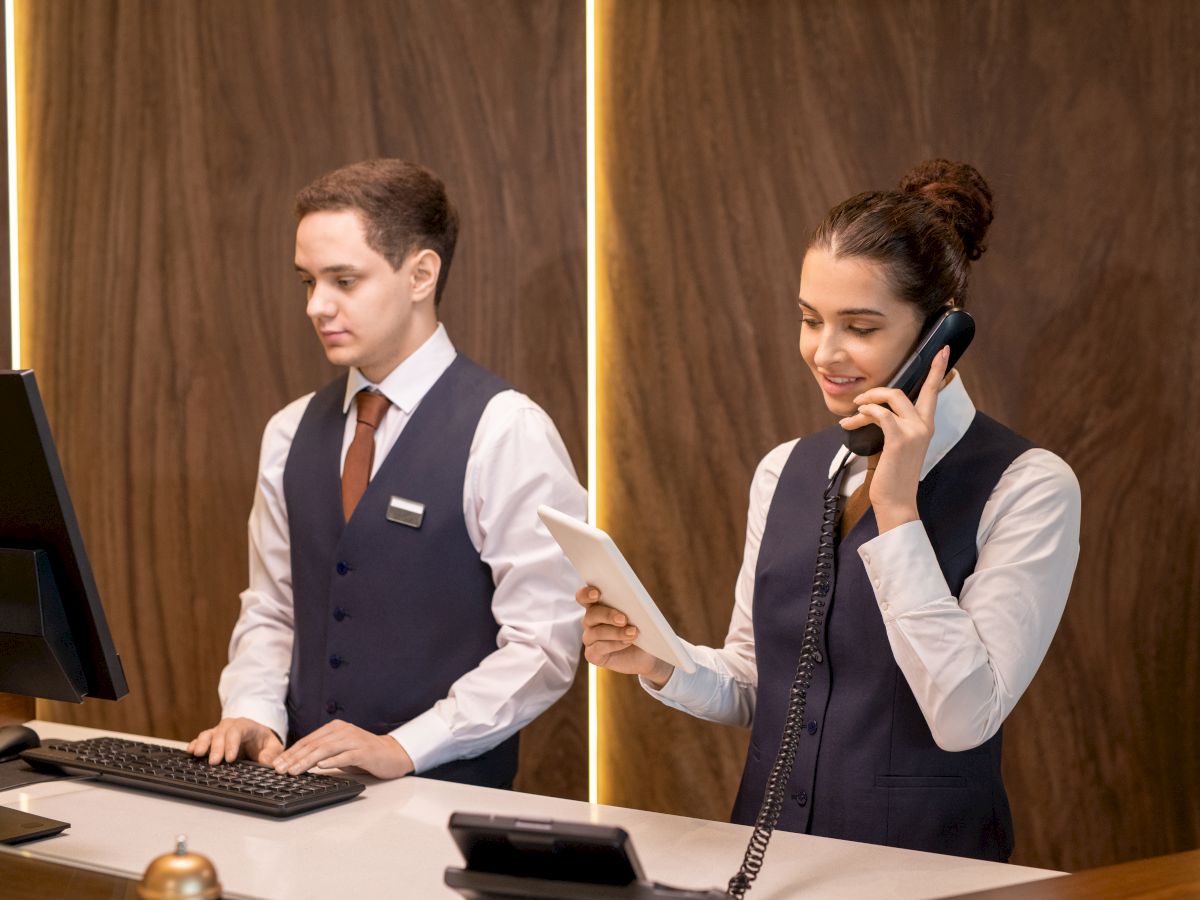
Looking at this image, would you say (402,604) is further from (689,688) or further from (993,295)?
(993,295)

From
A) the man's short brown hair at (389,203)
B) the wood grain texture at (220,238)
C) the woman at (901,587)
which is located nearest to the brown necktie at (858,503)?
the woman at (901,587)

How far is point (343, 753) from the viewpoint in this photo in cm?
209

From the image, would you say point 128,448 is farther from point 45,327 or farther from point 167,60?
point 167,60

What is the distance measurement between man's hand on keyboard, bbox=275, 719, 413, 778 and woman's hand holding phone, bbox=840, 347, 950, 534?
0.88 metres

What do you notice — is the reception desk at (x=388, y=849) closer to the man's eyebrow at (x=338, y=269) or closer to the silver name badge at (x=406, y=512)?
the silver name badge at (x=406, y=512)

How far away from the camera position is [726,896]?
1.29m

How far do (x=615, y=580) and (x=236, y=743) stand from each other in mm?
784

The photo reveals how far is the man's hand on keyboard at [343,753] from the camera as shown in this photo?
2.06 m

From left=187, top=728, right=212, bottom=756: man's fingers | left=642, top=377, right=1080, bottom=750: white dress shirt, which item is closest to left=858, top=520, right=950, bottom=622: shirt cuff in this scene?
left=642, top=377, right=1080, bottom=750: white dress shirt

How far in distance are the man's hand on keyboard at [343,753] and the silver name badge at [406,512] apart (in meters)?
0.54

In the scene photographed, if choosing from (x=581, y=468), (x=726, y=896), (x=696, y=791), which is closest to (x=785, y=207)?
(x=581, y=468)

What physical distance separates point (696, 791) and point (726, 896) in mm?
2098

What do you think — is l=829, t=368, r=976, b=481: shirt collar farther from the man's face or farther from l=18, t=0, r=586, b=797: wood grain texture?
l=18, t=0, r=586, b=797: wood grain texture

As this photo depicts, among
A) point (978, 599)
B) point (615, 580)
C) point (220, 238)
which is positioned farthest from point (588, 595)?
point (220, 238)
